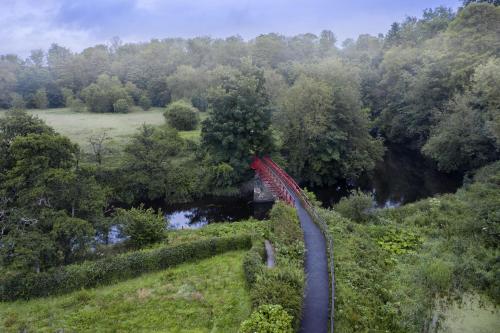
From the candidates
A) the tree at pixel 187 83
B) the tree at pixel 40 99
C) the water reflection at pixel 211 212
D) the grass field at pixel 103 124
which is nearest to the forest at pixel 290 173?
the tree at pixel 187 83

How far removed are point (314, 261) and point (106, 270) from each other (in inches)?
415

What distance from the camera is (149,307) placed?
16.3 meters

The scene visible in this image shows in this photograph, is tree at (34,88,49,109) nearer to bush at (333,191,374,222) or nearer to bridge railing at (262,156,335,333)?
bridge railing at (262,156,335,333)

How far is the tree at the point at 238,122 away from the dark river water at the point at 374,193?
13.1 feet

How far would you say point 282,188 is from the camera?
2705 cm

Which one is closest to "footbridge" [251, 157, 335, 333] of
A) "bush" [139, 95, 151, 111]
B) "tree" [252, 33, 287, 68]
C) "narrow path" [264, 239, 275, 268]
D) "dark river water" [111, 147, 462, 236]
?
"narrow path" [264, 239, 275, 268]

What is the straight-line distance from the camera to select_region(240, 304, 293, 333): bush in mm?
11768

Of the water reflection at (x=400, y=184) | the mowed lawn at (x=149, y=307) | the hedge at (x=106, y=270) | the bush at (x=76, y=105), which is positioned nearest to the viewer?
the mowed lawn at (x=149, y=307)

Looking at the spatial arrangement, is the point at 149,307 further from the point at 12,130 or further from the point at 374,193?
the point at 374,193

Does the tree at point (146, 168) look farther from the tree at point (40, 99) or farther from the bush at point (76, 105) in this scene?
the tree at point (40, 99)

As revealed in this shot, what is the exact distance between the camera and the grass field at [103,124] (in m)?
42.7

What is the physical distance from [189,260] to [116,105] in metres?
47.8

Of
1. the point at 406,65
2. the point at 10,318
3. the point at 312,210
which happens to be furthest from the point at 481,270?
the point at 406,65

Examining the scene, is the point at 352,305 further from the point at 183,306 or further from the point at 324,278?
the point at 183,306
